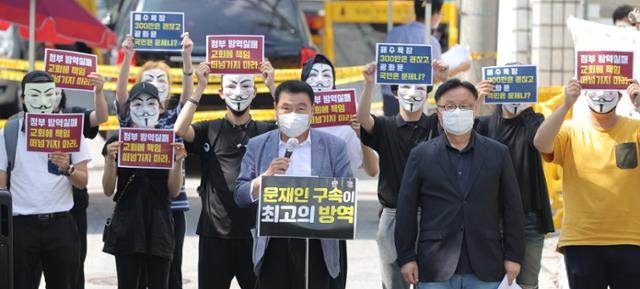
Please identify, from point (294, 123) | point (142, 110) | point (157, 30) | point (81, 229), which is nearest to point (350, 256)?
point (157, 30)

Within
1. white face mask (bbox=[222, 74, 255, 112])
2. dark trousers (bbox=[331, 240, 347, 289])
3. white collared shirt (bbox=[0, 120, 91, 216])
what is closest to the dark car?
white face mask (bbox=[222, 74, 255, 112])

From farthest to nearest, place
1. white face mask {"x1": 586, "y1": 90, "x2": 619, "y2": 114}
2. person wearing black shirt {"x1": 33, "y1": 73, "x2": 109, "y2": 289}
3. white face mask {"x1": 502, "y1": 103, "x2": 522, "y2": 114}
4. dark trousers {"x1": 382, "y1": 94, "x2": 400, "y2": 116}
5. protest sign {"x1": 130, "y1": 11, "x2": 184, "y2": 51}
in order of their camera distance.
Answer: dark trousers {"x1": 382, "y1": 94, "x2": 400, "y2": 116} < protest sign {"x1": 130, "y1": 11, "x2": 184, "y2": 51} < person wearing black shirt {"x1": 33, "y1": 73, "x2": 109, "y2": 289} < white face mask {"x1": 502, "y1": 103, "x2": 522, "y2": 114} < white face mask {"x1": 586, "y1": 90, "x2": 619, "y2": 114}

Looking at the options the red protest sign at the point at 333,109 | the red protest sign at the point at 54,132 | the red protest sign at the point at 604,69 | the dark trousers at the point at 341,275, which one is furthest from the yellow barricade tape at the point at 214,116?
the red protest sign at the point at 604,69

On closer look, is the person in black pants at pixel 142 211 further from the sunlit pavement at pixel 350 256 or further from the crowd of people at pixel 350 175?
the sunlit pavement at pixel 350 256

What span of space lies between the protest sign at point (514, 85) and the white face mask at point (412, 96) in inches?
17.0

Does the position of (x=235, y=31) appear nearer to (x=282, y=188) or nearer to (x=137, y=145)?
(x=137, y=145)

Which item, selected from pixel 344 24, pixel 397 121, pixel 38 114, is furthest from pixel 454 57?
pixel 344 24

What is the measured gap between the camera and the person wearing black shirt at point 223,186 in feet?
31.5

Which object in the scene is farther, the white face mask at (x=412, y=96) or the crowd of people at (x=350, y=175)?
the white face mask at (x=412, y=96)

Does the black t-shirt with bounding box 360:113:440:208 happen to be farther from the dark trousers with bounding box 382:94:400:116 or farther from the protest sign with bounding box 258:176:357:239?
the dark trousers with bounding box 382:94:400:116

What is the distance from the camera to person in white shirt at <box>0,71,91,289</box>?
364 inches

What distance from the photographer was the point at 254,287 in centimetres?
941

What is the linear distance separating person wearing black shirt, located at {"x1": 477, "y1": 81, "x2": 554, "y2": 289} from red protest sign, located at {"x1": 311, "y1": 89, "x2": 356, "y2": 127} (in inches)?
34.2

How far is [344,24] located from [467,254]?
79.9ft
